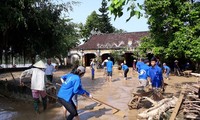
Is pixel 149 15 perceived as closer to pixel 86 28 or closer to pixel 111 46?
pixel 111 46

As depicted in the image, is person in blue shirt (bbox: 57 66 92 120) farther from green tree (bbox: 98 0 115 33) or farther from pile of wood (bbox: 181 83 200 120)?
green tree (bbox: 98 0 115 33)

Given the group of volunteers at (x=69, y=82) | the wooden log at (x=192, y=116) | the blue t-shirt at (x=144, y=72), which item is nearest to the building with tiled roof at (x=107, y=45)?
the blue t-shirt at (x=144, y=72)

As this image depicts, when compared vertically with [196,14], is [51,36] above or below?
below

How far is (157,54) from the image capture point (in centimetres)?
2602

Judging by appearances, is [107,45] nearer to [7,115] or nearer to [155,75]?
[155,75]

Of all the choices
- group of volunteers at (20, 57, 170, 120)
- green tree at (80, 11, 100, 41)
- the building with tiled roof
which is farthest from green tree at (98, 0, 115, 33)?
group of volunteers at (20, 57, 170, 120)

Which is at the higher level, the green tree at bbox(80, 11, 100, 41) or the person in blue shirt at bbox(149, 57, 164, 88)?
the green tree at bbox(80, 11, 100, 41)

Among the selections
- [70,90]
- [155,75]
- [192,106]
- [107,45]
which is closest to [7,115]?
[70,90]

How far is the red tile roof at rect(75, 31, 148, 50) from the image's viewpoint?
41.2 m

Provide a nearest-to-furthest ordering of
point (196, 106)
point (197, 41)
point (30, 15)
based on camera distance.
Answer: point (196, 106) → point (30, 15) → point (197, 41)

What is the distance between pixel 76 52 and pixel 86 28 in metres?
11.0

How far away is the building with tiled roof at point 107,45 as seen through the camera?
40312mm

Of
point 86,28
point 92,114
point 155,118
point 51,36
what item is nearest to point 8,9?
point 51,36

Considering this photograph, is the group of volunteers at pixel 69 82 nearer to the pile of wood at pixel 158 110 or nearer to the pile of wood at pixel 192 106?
the pile of wood at pixel 158 110
